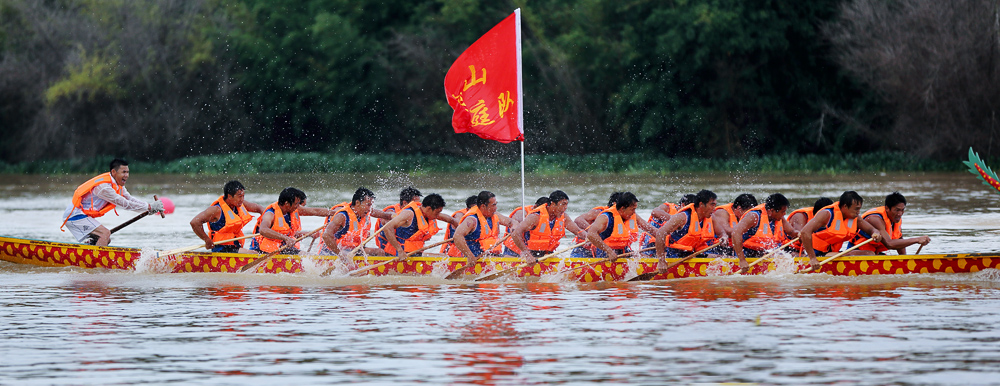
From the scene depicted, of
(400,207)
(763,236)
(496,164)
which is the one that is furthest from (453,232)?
(496,164)

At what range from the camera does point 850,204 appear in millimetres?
11727

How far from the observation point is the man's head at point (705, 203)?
39.5 feet

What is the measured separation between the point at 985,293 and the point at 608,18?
34463 mm

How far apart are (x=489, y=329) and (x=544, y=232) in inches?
141

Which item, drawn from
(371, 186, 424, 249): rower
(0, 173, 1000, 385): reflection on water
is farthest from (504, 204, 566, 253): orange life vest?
(371, 186, 424, 249): rower

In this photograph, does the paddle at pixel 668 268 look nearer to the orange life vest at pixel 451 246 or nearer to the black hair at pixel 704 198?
the black hair at pixel 704 198

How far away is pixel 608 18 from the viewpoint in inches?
1752

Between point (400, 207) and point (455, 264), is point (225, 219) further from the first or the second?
point (455, 264)

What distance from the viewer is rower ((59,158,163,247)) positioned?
547 inches

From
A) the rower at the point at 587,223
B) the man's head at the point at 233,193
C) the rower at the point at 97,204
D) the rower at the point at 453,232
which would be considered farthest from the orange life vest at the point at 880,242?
the rower at the point at 97,204

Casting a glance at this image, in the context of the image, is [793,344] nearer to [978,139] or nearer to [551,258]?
[551,258]

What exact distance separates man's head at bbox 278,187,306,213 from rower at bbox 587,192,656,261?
9.87ft

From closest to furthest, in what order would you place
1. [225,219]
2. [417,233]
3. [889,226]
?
[889,226] → [417,233] → [225,219]

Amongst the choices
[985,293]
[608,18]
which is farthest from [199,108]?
[985,293]
